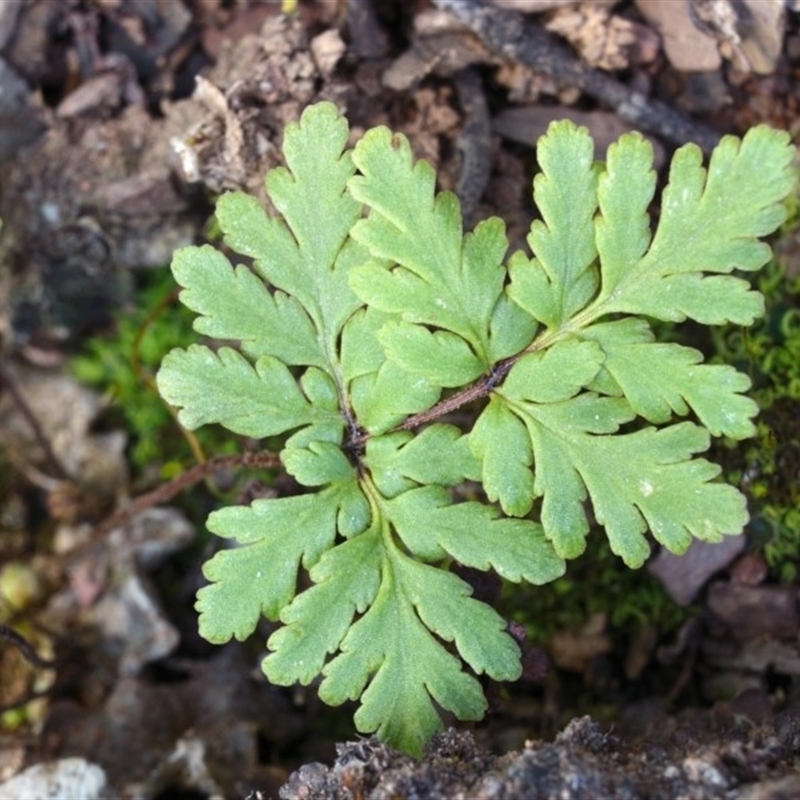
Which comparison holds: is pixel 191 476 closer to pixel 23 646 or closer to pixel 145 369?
pixel 23 646

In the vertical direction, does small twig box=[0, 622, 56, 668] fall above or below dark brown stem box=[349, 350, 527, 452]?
below

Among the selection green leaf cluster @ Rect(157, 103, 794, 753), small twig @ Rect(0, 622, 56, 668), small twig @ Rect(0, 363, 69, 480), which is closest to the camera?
green leaf cluster @ Rect(157, 103, 794, 753)

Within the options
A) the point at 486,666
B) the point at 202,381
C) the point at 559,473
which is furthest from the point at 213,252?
the point at 486,666

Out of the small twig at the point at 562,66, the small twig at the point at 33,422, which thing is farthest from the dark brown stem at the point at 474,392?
the small twig at the point at 33,422

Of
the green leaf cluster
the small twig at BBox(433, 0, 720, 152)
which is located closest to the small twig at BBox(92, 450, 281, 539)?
the green leaf cluster

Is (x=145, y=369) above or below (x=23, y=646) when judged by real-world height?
above

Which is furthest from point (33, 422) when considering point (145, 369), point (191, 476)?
point (191, 476)

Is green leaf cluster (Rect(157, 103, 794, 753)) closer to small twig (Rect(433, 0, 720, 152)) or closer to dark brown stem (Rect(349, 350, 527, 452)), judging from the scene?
dark brown stem (Rect(349, 350, 527, 452))
